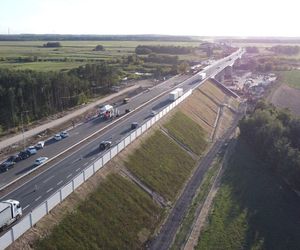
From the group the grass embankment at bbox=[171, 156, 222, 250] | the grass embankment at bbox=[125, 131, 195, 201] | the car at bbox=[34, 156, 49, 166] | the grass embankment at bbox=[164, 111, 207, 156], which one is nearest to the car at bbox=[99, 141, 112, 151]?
the grass embankment at bbox=[125, 131, 195, 201]

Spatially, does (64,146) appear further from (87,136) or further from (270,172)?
(270,172)

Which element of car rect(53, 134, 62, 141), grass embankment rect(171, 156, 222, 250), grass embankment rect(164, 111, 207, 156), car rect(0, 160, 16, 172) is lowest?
grass embankment rect(171, 156, 222, 250)

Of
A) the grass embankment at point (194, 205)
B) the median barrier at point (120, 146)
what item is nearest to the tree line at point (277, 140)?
the grass embankment at point (194, 205)

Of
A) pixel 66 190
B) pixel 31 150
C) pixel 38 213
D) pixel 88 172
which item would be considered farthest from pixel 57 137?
pixel 38 213

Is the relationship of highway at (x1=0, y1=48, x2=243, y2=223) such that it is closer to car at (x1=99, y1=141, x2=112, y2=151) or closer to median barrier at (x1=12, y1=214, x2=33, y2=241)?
car at (x1=99, y1=141, x2=112, y2=151)

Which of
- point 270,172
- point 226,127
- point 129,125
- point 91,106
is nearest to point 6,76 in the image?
point 91,106

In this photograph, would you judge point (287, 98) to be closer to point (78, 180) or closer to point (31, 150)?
point (31, 150)
